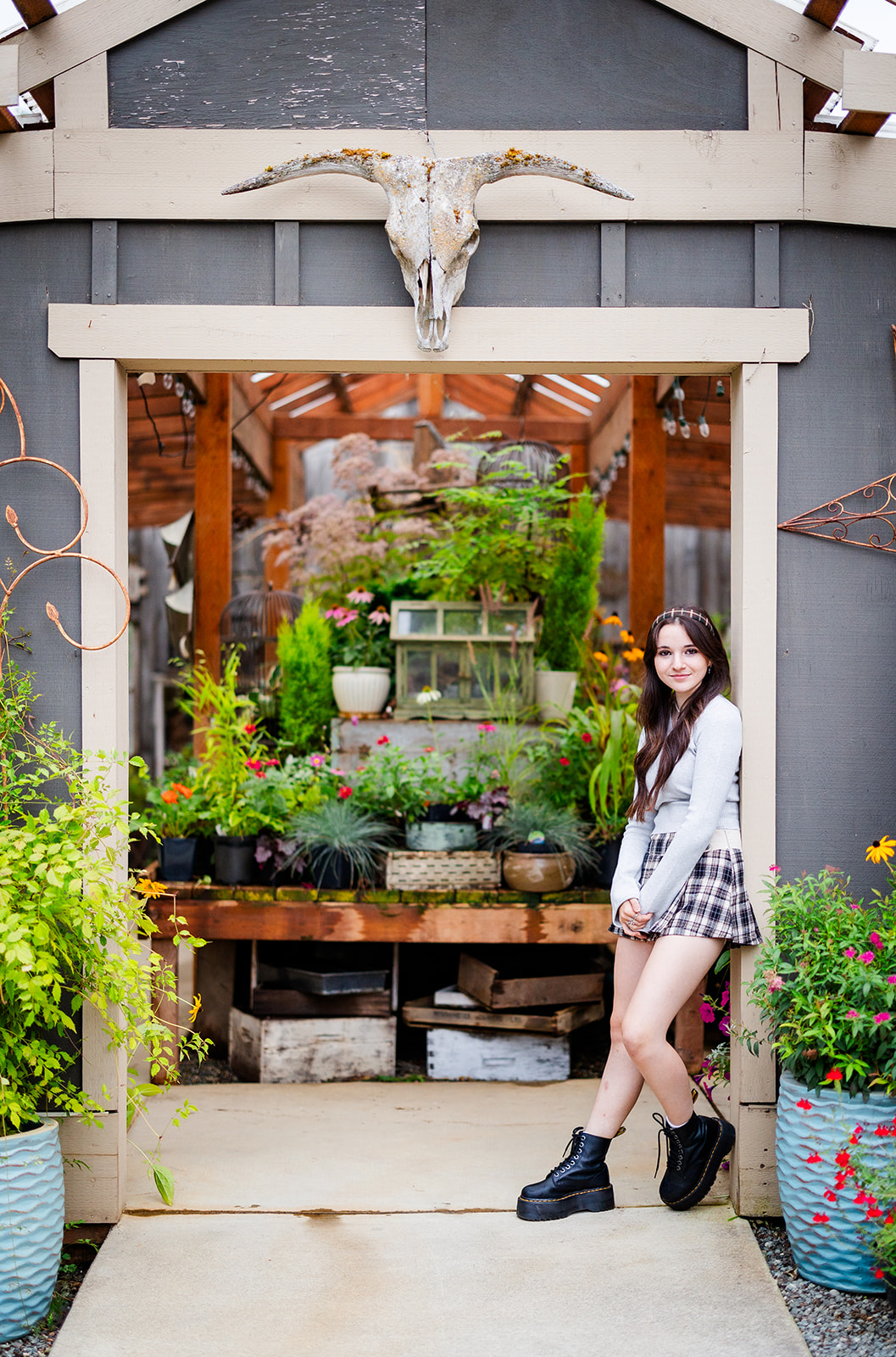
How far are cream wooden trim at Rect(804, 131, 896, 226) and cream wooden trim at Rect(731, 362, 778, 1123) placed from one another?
1.52 feet

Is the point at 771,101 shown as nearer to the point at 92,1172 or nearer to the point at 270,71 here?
the point at 270,71

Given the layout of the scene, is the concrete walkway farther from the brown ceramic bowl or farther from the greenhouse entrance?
the brown ceramic bowl

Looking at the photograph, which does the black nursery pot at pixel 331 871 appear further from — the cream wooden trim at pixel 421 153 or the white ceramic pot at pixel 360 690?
the cream wooden trim at pixel 421 153

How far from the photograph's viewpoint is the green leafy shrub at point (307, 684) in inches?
195

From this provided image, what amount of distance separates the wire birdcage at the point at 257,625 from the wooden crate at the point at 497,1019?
268 cm

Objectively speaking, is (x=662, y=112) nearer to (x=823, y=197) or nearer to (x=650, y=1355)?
(x=823, y=197)

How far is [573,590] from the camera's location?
5.03 meters

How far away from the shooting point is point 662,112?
299 centimetres

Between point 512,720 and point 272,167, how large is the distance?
231 centimetres

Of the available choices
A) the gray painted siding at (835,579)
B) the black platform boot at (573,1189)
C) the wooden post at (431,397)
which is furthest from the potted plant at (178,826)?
the wooden post at (431,397)

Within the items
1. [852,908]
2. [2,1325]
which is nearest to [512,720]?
[852,908]

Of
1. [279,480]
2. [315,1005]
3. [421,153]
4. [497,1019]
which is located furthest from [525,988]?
[279,480]

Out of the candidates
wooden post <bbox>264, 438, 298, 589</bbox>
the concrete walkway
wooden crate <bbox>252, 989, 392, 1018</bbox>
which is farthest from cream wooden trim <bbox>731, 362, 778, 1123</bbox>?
wooden post <bbox>264, 438, 298, 589</bbox>

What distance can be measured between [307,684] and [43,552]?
2.10 meters
